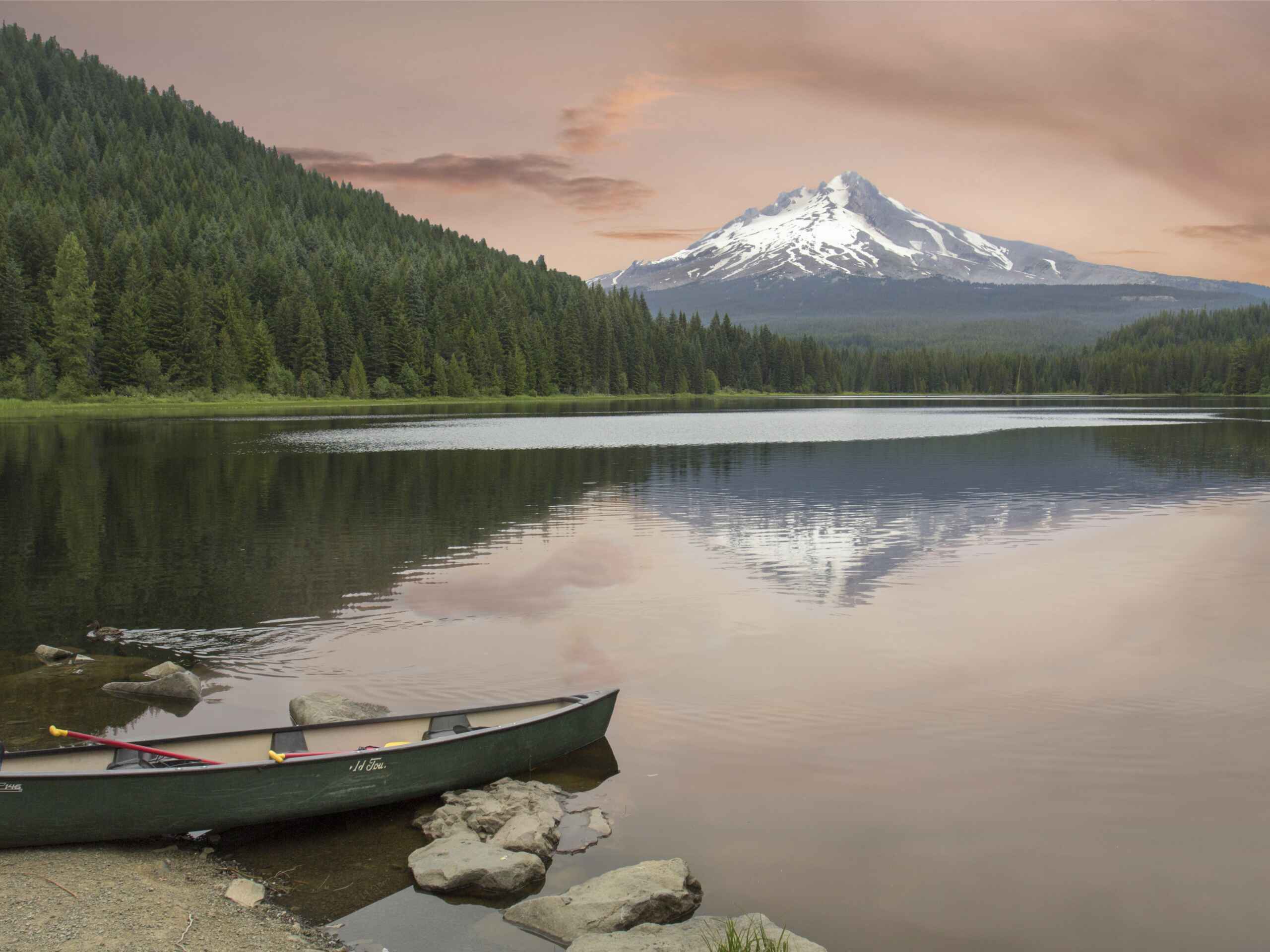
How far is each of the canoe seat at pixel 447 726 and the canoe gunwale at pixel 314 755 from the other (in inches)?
2.8

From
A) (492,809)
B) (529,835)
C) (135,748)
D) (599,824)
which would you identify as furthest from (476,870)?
(135,748)

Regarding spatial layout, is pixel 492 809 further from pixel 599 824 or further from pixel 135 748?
pixel 135 748

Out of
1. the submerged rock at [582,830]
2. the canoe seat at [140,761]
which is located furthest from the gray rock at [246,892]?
the submerged rock at [582,830]

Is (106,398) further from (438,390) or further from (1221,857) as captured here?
(1221,857)

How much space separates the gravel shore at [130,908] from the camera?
1066 cm

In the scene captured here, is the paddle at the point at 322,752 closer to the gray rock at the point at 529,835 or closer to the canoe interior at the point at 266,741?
the canoe interior at the point at 266,741

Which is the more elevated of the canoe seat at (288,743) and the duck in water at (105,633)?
the canoe seat at (288,743)

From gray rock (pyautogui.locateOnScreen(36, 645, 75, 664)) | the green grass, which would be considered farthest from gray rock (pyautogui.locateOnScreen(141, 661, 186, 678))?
the green grass

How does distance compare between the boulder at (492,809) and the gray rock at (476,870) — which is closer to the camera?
the gray rock at (476,870)

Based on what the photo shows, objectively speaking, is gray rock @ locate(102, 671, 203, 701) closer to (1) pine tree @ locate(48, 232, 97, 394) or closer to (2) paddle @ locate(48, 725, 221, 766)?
(2) paddle @ locate(48, 725, 221, 766)

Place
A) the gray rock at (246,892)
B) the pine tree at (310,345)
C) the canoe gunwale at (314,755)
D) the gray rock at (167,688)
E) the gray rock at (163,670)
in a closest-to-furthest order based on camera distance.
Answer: the gray rock at (246,892) → the canoe gunwale at (314,755) → the gray rock at (167,688) → the gray rock at (163,670) → the pine tree at (310,345)

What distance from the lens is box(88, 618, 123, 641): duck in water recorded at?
23578 mm

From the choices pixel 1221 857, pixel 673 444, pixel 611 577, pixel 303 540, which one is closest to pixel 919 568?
Answer: pixel 611 577

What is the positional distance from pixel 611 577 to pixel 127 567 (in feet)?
50.2
